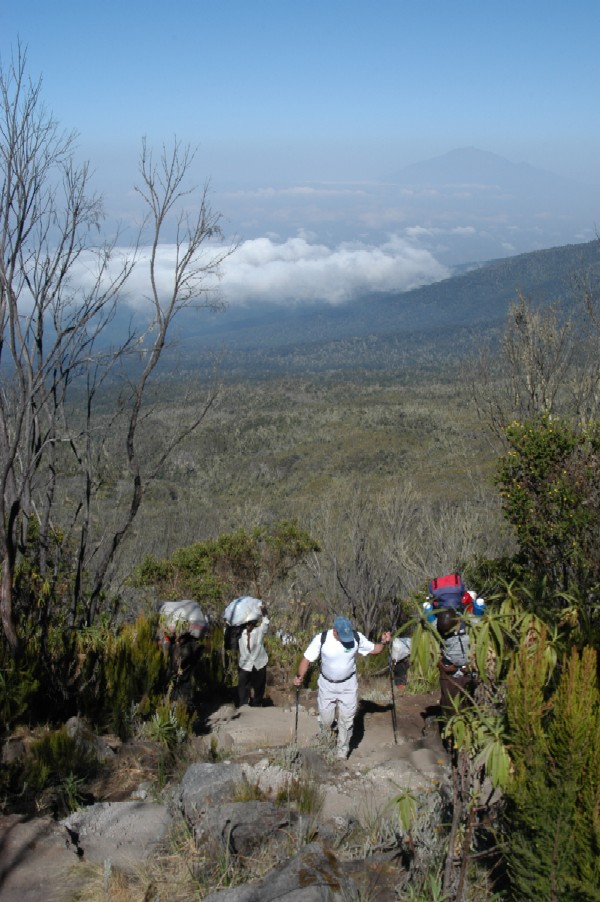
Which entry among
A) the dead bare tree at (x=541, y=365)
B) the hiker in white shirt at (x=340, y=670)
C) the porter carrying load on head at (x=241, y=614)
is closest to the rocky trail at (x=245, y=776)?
the hiker in white shirt at (x=340, y=670)

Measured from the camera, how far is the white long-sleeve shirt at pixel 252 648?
26.1 feet

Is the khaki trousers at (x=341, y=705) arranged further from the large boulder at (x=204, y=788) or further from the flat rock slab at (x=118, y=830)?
the flat rock slab at (x=118, y=830)

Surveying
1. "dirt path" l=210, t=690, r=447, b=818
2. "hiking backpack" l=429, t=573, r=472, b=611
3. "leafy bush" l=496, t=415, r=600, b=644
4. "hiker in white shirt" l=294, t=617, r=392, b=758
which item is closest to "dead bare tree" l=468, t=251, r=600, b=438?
"leafy bush" l=496, t=415, r=600, b=644

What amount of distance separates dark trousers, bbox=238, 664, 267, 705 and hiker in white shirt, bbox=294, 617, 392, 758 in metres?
1.65

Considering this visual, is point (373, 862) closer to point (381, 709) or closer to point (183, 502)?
point (381, 709)

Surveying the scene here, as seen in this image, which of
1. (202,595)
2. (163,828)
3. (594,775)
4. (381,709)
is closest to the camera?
(594,775)

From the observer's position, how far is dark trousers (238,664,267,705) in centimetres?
811

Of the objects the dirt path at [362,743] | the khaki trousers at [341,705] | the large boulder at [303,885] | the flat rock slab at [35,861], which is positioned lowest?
the dirt path at [362,743]

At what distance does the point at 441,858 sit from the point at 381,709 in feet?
14.2

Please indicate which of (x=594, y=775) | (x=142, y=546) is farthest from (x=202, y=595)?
(x=142, y=546)

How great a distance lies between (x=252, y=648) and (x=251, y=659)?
145mm

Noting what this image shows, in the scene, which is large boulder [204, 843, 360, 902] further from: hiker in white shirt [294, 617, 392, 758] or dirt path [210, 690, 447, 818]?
hiker in white shirt [294, 617, 392, 758]

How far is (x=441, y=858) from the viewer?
3814mm

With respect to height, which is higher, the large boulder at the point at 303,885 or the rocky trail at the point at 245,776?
the large boulder at the point at 303,885
